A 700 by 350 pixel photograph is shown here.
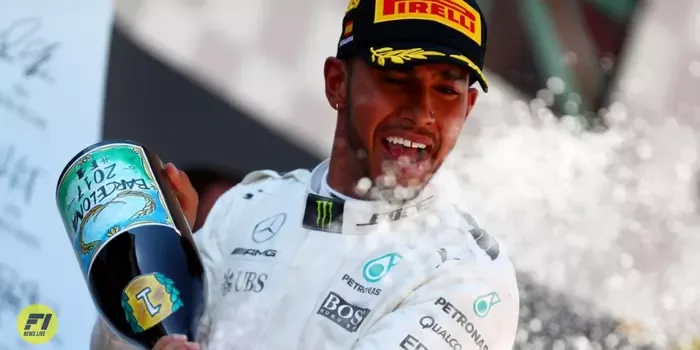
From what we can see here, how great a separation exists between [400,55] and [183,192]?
0.27 metres

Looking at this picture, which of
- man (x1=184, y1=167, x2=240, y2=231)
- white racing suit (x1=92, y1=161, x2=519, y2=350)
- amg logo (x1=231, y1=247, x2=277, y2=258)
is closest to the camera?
white racing suit (x1=92, y1=161, x2=519, y2=350)

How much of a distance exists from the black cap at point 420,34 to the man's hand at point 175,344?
0.35 metres

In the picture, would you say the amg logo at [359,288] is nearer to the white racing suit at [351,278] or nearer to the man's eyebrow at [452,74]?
the white racing suit at [351,278]

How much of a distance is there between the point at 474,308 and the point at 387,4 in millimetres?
323

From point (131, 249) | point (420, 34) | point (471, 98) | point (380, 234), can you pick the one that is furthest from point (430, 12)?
point (131, 249)

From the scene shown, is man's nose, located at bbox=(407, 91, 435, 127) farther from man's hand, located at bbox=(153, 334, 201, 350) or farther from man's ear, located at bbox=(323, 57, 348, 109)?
man's hand, located at bbox=(153, 334, 201, 350)

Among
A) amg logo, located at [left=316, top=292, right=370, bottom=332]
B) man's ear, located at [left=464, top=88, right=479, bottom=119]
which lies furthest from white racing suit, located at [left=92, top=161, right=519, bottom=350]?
man's ear, located at [left=464, top=88, right=479, bottom=119]

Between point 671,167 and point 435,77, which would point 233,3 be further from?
point 671,167

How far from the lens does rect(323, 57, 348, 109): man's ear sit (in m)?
0.90

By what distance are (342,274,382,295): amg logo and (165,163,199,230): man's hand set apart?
0.17 meters

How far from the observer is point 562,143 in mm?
957

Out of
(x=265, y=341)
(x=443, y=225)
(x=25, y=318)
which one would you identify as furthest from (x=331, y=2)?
(x=25, y=318)

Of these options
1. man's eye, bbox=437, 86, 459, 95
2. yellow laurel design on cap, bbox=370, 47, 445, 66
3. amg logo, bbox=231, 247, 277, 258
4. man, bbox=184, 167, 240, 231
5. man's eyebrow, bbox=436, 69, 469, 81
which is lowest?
man, bbox=184, 167, 240, 231

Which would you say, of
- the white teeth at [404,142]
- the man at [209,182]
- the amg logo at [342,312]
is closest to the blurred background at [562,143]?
the man at [209,182]
